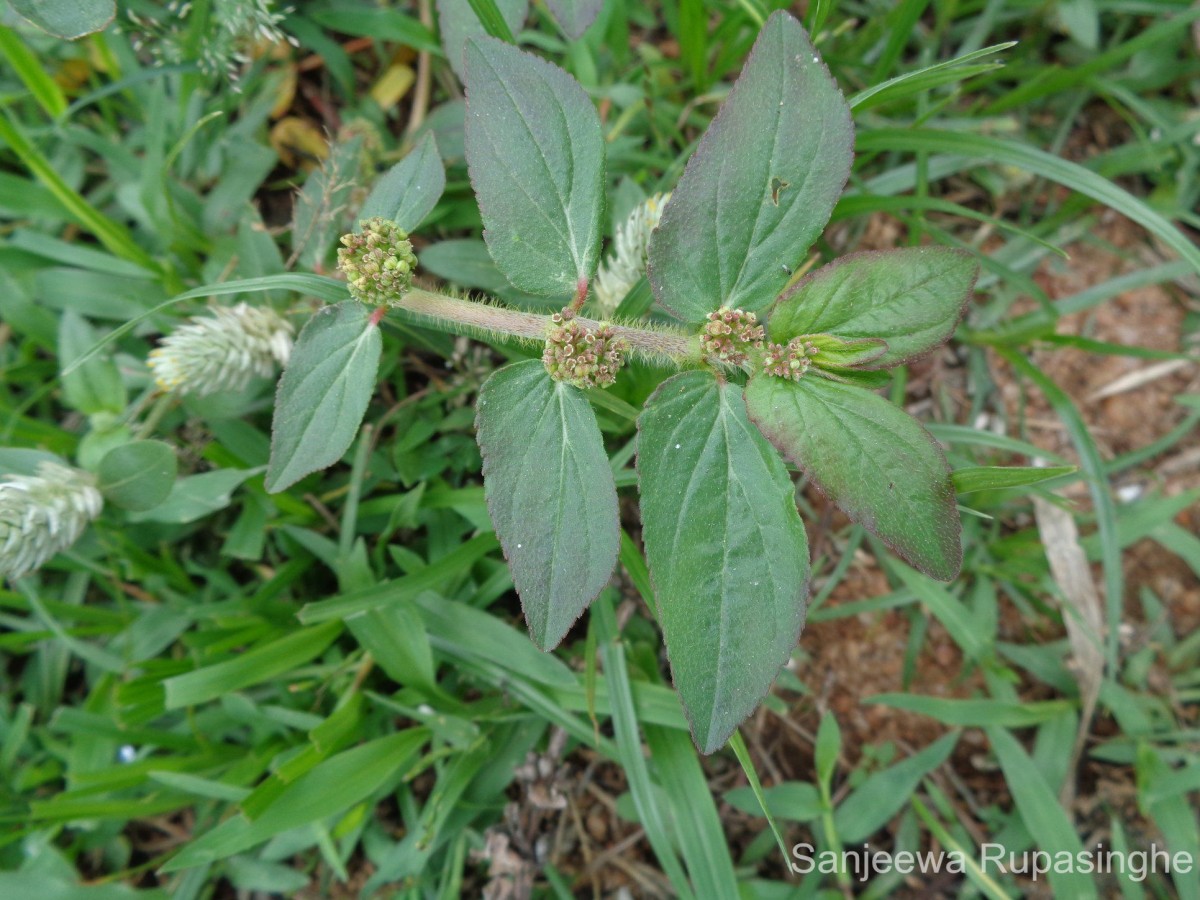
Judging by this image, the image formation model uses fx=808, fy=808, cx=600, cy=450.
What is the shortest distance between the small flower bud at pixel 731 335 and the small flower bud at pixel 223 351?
47.3 inches

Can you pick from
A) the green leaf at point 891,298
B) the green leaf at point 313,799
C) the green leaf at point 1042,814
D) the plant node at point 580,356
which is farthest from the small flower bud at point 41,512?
the green leaf at point 1042,814

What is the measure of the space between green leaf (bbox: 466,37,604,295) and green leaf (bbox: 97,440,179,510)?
44.1 inches

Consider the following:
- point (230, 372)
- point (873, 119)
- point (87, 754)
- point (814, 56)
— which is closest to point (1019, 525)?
point (873, 119)

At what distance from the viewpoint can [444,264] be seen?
7.53ft

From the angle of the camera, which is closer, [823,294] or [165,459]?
[823,294]

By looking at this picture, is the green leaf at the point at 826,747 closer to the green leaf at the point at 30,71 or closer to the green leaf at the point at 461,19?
the green leaf at the point at 461,19

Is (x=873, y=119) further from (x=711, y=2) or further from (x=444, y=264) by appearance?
(x=444, y=264)

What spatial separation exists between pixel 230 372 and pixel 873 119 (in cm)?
218

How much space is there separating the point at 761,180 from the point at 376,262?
73 centimetres

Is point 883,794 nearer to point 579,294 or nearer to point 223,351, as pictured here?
point 579,294

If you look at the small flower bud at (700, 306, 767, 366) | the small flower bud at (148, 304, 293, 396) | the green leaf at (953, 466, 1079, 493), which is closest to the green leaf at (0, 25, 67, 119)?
the small flower bud at (148, 304, 293, 396)

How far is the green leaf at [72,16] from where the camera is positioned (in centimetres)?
167

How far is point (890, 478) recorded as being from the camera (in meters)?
1.38

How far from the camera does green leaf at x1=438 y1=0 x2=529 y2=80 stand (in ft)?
6.15
